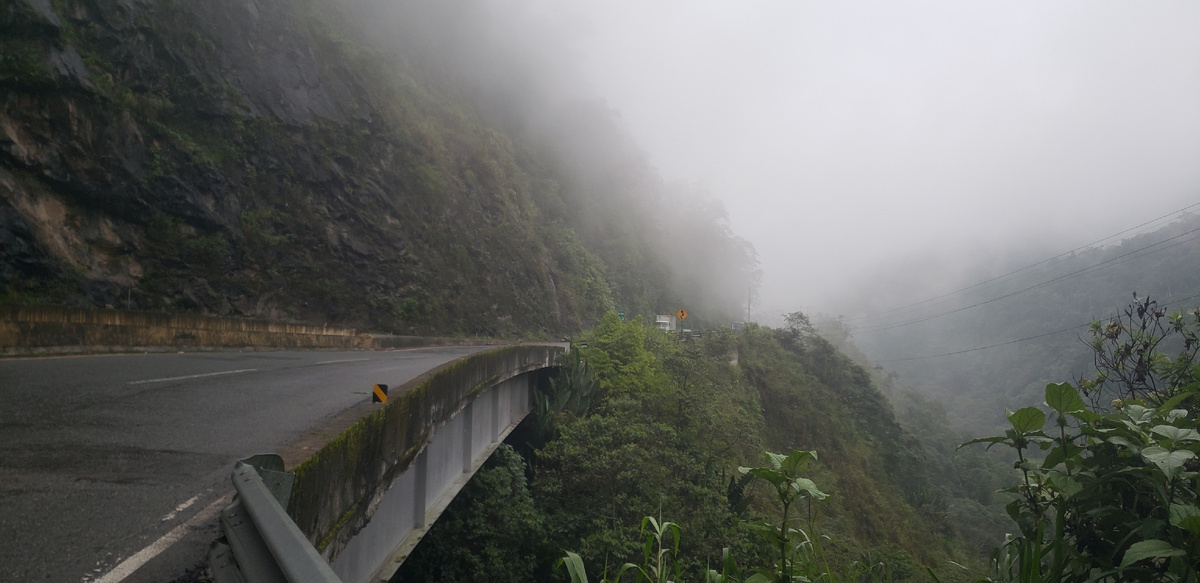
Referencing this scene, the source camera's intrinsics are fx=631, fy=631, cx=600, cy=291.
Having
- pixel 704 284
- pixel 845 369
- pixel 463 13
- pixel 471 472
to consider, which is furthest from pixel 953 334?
pixel 471 472

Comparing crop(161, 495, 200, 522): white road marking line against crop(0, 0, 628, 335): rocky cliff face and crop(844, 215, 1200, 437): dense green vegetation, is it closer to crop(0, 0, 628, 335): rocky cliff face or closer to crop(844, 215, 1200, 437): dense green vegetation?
crop(0, 0, 628, 335): rocky cliff face

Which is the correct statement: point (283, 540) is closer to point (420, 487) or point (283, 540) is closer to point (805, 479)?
point (805, 479)

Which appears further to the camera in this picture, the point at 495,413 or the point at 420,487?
the point at 495,413

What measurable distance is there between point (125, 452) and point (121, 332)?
855 centimetres

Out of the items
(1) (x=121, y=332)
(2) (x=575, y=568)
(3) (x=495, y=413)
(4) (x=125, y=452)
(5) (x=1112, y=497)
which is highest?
(1) (x=121, y=332)

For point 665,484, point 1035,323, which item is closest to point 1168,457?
point 665,484

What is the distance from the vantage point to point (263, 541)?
2037 mm

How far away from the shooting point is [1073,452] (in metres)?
2.56

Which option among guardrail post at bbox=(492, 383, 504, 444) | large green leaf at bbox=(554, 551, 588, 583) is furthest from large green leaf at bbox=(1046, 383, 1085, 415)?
guardrail post at bbox=(492, 383, 504, 444)

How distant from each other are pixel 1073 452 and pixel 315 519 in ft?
12.1

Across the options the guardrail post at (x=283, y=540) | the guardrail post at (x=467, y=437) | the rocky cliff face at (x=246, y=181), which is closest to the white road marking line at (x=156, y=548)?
the guardrail post at (x=283, y=540)

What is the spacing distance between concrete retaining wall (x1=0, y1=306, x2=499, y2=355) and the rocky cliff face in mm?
5459

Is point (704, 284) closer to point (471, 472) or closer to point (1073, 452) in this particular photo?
point (471, 472)

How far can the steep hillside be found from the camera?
1727 cm
